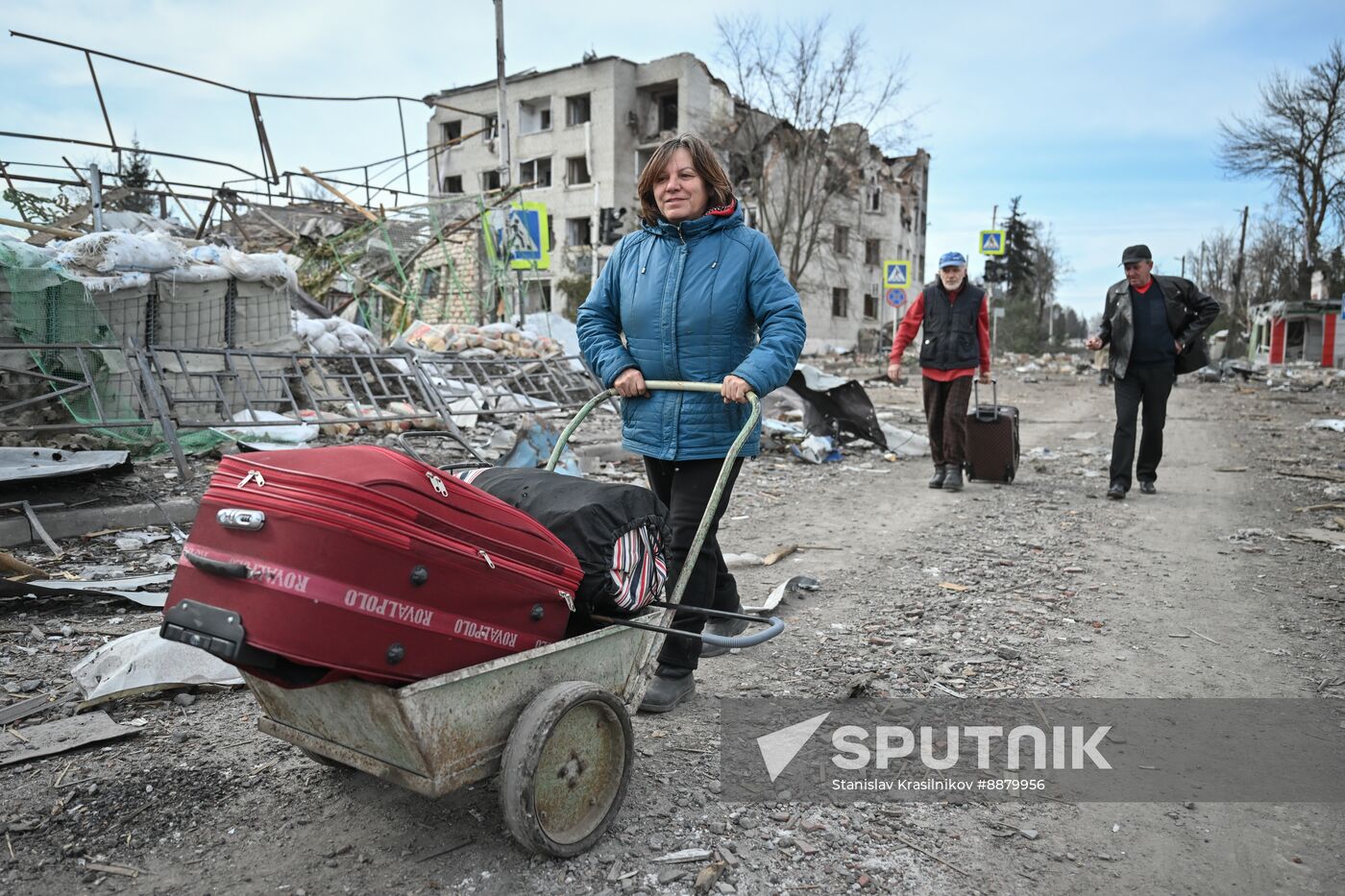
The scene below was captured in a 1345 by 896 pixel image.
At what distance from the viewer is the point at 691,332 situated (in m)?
3.04

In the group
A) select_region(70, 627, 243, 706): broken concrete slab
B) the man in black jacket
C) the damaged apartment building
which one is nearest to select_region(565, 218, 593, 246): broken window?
the damaged apartment building

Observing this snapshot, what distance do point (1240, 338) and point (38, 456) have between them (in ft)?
171

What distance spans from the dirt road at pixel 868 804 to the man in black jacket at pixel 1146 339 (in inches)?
31.0

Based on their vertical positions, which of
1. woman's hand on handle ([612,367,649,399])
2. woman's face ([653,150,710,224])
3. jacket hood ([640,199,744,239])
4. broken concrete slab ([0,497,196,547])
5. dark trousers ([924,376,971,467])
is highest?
woman's face ([653,150,710,224])

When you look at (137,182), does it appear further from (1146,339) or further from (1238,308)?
(1238,308)

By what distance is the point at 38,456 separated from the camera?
5781 millimetres

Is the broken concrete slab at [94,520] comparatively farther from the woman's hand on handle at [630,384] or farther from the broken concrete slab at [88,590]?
the woman's hand on handle at [630,384]

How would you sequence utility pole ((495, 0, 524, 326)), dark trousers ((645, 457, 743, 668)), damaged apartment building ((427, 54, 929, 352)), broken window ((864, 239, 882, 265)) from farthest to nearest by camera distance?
broken window ((864, 239, 882, 265))
damaged apartment building ((427, 54, 929, 352))
utility pole ((495, 0, 524, 326))
dark trousers ((645, 457, 743, 668))

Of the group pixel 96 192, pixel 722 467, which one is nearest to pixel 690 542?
pixel 722 467

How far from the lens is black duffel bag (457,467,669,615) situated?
92.1 inches

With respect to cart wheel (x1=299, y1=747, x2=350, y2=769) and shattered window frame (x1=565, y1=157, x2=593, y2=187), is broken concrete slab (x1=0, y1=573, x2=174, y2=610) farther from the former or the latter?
shattered window frame (x1=565, y1=157, x2=593, y2=187)

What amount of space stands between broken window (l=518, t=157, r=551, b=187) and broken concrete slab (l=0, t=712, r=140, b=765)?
126 ft

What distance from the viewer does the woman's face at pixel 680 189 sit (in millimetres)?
2979

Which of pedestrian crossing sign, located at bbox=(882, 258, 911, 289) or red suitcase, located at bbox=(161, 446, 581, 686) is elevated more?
pedestrian crossing sign, located at bbox=(882, 258, 911, 289)
